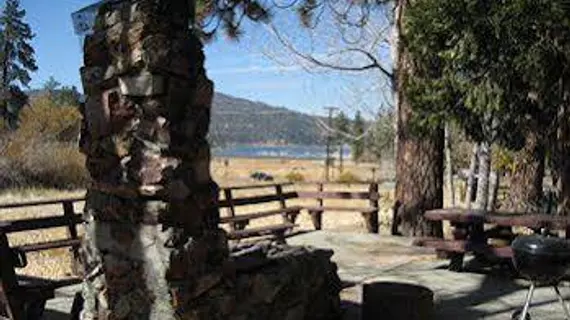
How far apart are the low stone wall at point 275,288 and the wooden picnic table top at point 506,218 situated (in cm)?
338

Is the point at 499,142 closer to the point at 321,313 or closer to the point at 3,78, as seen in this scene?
the point at 321,313

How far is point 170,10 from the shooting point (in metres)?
6.39

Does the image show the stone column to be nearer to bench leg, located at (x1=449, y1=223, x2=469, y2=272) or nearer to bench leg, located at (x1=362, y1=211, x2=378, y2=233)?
bench leg, located at (x1=449, y1=223, x2=469, y2=272)

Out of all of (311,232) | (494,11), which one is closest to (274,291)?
(494,11)

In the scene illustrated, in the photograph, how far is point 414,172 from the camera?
14008mm

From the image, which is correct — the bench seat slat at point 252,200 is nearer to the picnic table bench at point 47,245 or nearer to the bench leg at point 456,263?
the picnic table bench at point 47,245

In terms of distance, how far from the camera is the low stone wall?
21.8ft

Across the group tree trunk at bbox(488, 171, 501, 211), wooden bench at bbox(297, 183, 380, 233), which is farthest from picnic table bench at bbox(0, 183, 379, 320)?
tree trunk at bbox(488, 171, 501, 211)

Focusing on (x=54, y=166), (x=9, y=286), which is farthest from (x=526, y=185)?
(x=54, y=166)

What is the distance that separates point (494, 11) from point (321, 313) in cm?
471

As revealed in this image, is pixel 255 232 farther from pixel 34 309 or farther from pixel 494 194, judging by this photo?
pixel 494 194

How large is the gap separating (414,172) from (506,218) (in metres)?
3.38

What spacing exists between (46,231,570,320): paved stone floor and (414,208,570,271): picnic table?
0.31 metres

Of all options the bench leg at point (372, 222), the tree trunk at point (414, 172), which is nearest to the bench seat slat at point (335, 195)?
the bench leg at point (372, 222)
